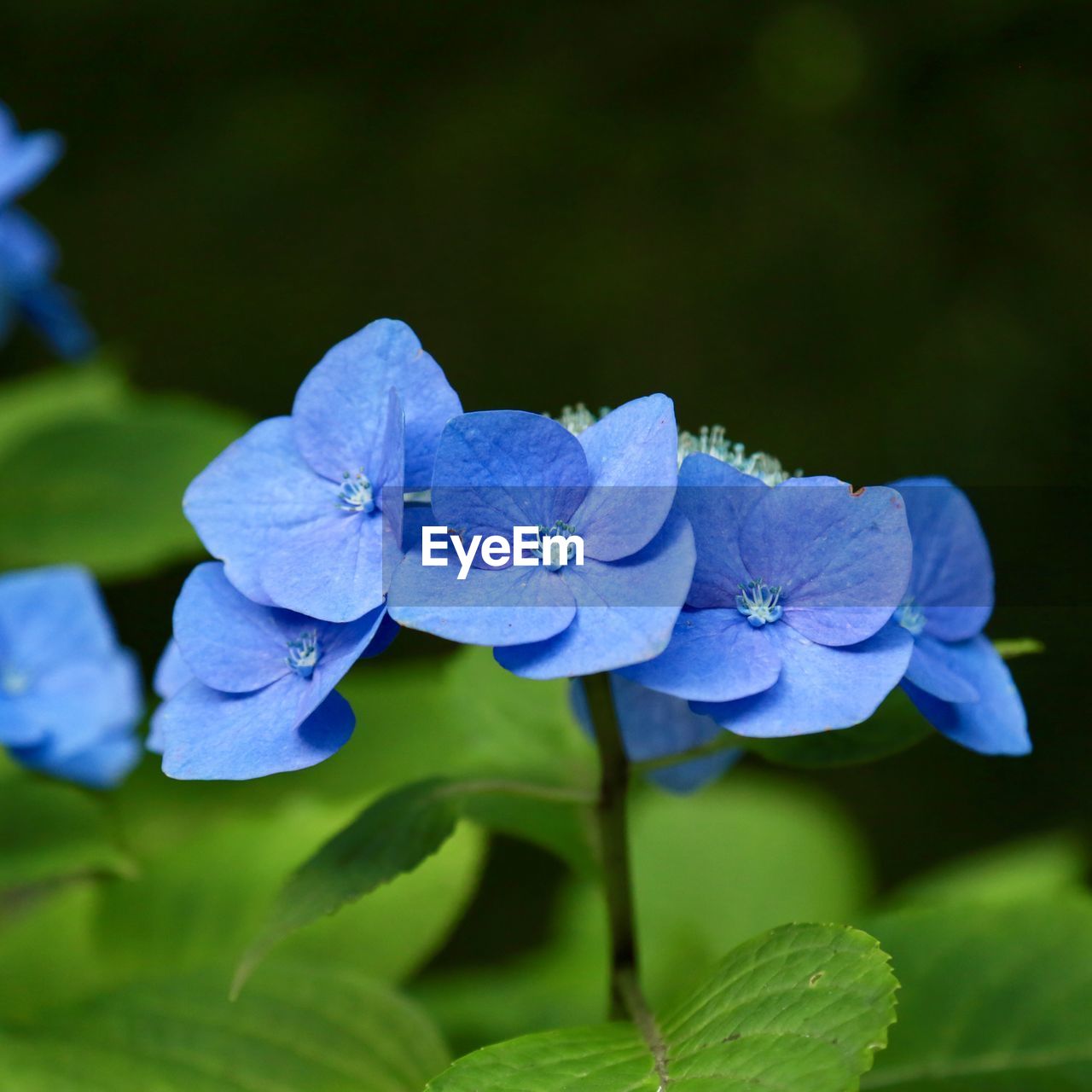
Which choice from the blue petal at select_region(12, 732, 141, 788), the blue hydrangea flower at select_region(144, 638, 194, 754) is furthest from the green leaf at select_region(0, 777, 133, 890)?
the blue hydrangea flower at select_region(144, 638, 194, 754)

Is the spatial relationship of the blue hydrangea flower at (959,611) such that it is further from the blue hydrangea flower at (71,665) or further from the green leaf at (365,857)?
the blue hydrangea flower at (71,665)

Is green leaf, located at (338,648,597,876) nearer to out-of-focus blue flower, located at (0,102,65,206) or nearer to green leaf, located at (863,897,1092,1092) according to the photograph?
green leaf, located at (863,897,1092,1092)

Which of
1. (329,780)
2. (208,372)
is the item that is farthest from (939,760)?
(208,372)

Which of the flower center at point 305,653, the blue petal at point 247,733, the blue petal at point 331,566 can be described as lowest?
the blue petal at point 247,733

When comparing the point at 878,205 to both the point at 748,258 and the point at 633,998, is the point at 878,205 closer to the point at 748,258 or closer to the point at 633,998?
the point at 748,258

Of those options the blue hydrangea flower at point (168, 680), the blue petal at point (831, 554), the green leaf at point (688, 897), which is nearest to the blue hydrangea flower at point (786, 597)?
the blue petal at point (831, 554)

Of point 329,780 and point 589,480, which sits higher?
point 589,480

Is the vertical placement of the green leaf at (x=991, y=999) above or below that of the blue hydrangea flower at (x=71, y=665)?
below
